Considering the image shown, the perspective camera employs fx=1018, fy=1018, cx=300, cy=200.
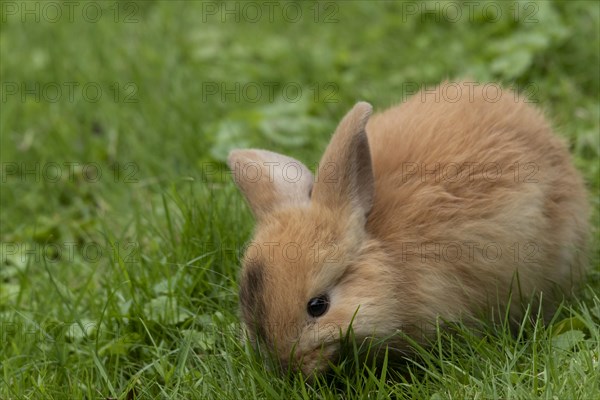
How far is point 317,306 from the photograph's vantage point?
399cm

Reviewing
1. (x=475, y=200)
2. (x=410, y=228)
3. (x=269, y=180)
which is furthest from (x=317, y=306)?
(x=475, y=200)

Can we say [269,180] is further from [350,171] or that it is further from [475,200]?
[475,200]

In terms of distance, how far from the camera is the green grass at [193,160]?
162 inches

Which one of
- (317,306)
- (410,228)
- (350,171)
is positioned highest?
(350,171)

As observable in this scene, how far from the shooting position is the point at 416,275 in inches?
168

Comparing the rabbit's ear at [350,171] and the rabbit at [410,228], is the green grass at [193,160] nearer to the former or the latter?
the rabbit at [410,228]

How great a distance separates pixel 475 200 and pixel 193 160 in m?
2.50

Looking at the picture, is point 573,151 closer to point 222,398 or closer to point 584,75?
point 584,75

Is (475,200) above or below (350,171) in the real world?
below

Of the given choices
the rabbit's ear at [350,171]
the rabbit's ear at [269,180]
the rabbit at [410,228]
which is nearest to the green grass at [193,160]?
the rabbit at [410,228]

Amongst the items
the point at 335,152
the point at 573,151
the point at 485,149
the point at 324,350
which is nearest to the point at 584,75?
the point at 573,151

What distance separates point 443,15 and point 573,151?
6.32 ft

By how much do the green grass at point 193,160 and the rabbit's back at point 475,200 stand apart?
0.79ft

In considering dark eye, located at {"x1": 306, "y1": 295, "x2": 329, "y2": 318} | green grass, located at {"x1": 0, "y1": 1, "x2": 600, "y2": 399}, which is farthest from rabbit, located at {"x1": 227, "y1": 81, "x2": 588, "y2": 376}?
green grass, located at {"x1": 0, "y1": 1, "x2": 600, "y2": 399}
